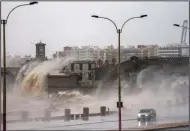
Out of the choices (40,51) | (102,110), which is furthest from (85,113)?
(40,51)

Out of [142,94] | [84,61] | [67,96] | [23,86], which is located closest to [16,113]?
[23,86]

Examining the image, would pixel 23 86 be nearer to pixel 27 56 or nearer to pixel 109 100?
pixel 27 56

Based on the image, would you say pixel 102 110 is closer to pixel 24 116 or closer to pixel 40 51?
pixel 40 51

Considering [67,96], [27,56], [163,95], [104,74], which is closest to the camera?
[27,56]

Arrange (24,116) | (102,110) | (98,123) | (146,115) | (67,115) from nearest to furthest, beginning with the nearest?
1. (98,123)
2. (24,116)
3. (146,115)
4. (67,115)
5. (102,110)

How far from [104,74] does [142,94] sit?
201 inches

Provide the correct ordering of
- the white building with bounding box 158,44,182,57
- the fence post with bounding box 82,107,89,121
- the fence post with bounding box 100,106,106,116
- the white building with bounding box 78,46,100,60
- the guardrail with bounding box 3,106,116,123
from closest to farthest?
the guardrail with bounding box 3,106,116,123, the fence post with bounding box 82,107,89,121, the fence post with bounding box 100,106,106,116, the white building with bounding box 78,46,100,60, the white building with bounding box 158,44,182,57

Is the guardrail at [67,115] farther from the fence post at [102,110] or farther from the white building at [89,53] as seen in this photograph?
the white building at [89,53]

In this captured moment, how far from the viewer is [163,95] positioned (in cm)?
4672

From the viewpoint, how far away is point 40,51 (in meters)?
38.9

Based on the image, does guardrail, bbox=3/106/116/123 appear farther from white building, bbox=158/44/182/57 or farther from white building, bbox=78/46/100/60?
white building, bbox=158/44/182/57

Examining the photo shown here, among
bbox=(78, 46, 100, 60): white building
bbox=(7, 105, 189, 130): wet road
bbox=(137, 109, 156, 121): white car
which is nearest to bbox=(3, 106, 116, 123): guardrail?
bbox=(7, 105, 189, 130): wet road

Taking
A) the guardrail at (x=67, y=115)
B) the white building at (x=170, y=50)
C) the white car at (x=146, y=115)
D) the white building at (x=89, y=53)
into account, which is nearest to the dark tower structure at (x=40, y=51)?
the white building at (x=89, y=53)

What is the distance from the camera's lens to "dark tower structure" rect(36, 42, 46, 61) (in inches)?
1505
